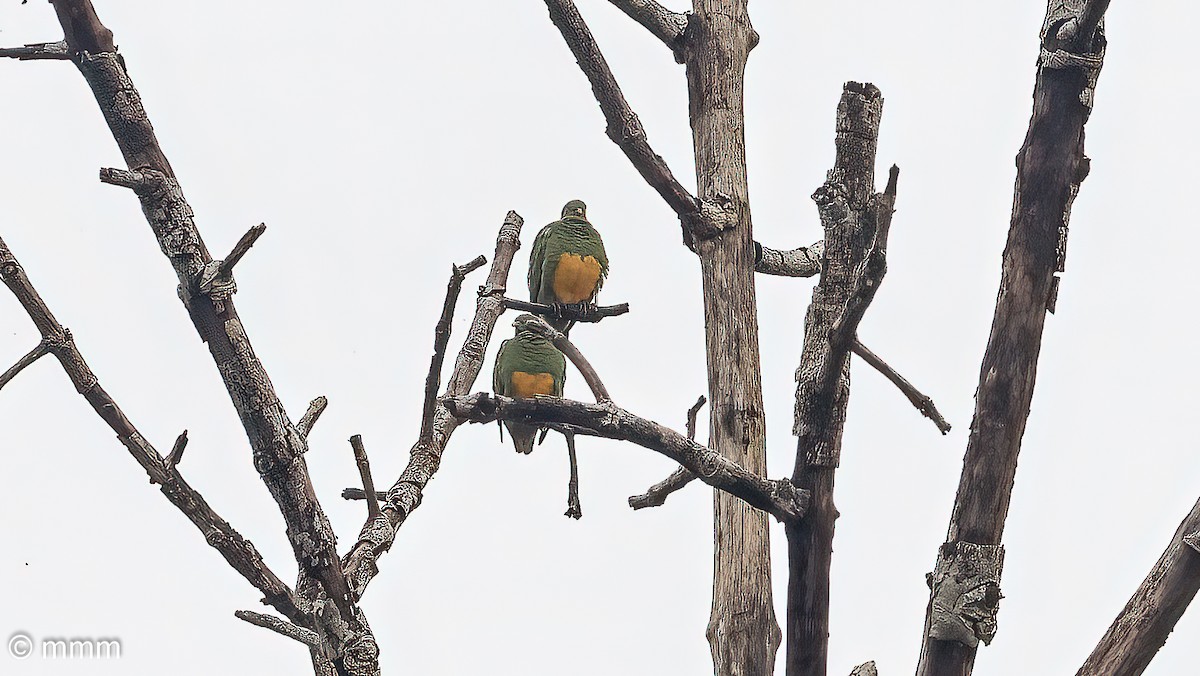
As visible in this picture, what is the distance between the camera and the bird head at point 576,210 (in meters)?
4.20

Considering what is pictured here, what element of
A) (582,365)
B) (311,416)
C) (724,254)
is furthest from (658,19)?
Answer: (311,416)

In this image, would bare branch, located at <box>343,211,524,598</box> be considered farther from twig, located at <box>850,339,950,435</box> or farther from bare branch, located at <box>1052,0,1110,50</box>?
bare branch, located at <box>1052,0,1110,50</box>

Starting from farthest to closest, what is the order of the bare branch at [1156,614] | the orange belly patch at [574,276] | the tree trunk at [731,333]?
the orange belly patch at [574,276], the tree trunk at [731,333], the bare branch at [1156,614]

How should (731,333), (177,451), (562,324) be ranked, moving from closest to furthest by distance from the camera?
(177,451) → (731,333) → (562,324)

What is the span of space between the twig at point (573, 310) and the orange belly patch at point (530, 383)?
0.21 metres

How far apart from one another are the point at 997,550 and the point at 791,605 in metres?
0.31

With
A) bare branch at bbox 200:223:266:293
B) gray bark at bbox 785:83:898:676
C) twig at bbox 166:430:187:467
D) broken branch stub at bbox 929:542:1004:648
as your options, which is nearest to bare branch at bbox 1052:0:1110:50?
gray bark at bbox 785:83:898:676

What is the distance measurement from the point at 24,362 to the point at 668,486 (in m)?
1.36

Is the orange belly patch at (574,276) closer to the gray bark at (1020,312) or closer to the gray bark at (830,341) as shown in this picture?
the gray bark at (830,341)

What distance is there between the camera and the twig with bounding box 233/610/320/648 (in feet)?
5.48

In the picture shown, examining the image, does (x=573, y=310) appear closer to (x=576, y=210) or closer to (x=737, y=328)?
(x=576, y=210)

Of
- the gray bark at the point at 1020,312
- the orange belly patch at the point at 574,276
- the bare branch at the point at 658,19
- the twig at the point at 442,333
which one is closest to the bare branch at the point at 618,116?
the bare branch at the point at 658,19

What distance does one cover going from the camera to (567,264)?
13.0ft

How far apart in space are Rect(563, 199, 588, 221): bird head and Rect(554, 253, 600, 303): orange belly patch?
243 mm
